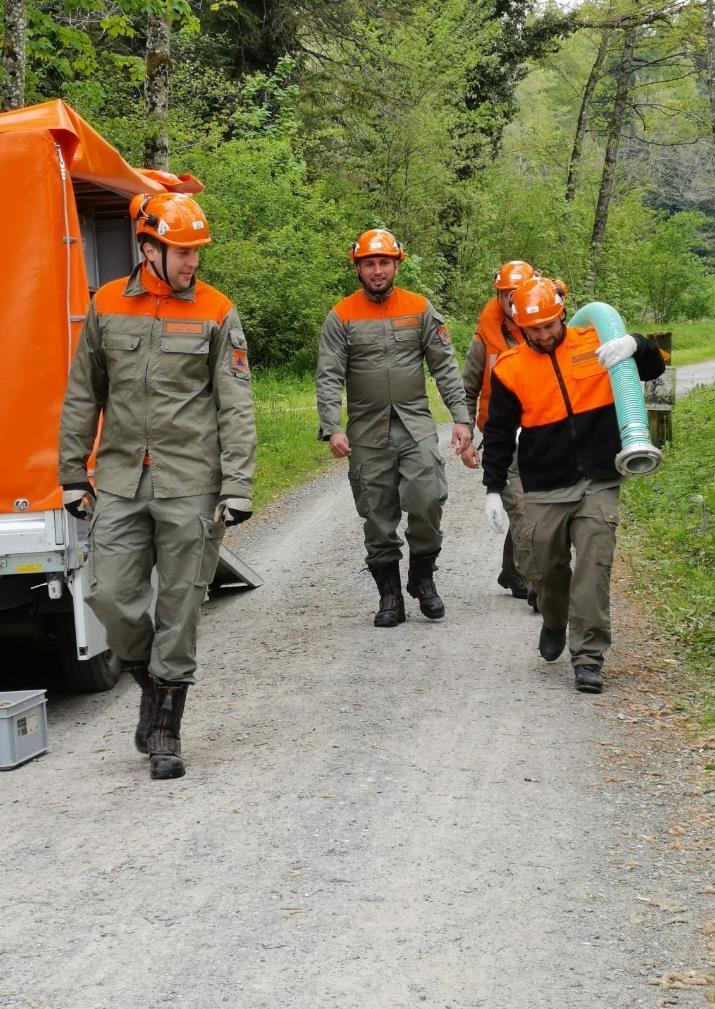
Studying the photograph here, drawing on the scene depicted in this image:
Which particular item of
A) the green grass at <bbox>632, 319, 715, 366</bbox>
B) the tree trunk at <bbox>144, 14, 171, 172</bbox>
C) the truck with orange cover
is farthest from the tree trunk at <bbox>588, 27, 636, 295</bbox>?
the truck with orange cover

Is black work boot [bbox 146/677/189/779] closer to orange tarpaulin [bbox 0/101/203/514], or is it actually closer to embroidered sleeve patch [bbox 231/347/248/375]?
orange tarpaulin [bbox 0/101/203/514]

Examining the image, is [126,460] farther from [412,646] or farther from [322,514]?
[322,514]

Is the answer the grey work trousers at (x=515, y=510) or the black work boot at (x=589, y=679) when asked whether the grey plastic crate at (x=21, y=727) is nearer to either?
the black work boot at (x=589, y=679)

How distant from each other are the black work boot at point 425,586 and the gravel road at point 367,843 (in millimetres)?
493

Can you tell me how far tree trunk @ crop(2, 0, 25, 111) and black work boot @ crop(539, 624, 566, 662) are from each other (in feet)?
22.0

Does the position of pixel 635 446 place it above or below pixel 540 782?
above

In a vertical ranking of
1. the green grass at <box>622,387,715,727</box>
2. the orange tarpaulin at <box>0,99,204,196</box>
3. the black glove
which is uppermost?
the orange tarpaulin at <box>0,99,204,196</box>

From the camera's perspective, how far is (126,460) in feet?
18.9

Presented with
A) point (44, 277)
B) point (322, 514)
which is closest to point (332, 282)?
point (322, 514)

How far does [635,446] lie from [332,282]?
19697 millimetres

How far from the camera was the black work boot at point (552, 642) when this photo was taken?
24.3 ft

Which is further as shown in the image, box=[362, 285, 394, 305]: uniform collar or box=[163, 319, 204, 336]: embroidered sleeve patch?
box=[362, 285, 394, 305]: uniform collar

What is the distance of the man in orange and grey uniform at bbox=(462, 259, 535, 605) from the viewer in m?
8.34

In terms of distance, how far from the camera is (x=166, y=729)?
226 inches
